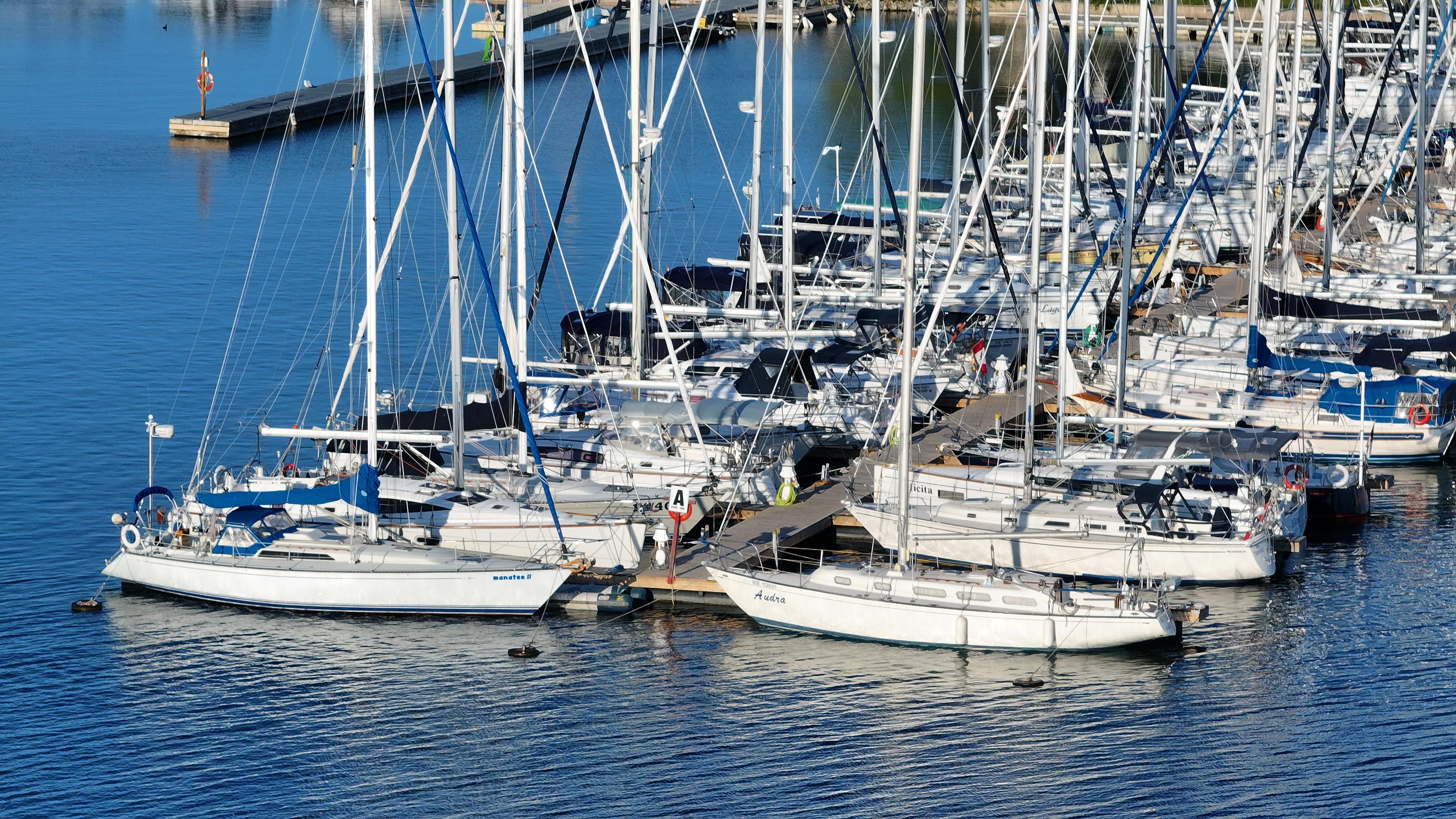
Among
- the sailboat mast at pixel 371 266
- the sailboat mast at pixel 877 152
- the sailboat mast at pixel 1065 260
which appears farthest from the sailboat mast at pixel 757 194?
the sailboat mast at pixel 371 266

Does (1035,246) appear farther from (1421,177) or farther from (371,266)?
(1421,177)

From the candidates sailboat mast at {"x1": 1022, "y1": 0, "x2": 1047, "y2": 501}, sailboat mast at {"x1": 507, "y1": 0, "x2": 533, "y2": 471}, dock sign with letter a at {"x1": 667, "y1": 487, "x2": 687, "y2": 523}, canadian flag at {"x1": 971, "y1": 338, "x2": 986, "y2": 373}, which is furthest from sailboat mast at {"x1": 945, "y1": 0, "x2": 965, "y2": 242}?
dock sign with letter a at {"x1": 667, "y1": 487, "x2": 687, "y2": 523}

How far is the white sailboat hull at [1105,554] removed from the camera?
37.3m

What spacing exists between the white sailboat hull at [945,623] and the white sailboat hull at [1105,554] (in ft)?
8.78

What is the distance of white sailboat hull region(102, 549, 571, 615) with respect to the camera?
35.9 meters

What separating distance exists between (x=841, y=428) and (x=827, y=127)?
183ft

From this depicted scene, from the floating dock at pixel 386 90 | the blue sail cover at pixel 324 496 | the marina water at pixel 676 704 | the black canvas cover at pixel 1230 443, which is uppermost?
the floating dock at pixel 386 90

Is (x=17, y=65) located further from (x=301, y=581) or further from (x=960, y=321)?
(x=301, y=581)

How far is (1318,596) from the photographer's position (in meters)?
38.2

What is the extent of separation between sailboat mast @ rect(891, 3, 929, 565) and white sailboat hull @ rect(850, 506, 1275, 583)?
2.41 metres

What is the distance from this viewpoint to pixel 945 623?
34.2m

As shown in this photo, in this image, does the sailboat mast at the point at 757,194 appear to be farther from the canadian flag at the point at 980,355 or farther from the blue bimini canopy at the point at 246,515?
the blue bimini canopy at the point at 246,515

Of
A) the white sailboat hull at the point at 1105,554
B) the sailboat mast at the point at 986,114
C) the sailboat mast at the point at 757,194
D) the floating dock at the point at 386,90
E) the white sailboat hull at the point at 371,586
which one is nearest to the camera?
the white sailboat hull at the point at 371,586

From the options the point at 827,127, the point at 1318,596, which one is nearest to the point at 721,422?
the point at 1318,596
